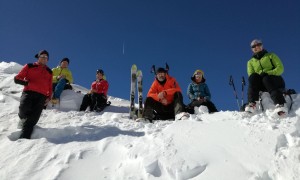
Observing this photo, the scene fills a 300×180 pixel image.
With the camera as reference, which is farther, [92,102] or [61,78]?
[61,78]

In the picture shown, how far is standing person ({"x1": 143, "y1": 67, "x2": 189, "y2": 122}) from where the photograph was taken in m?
9.26

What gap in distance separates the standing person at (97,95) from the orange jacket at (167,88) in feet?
8.12

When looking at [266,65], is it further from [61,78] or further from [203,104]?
[61,78]

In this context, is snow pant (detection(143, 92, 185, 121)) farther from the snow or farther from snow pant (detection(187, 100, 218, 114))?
the snow

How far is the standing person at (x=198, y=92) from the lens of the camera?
32.3 ft

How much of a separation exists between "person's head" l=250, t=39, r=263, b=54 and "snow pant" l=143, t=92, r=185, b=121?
2345 millimetres

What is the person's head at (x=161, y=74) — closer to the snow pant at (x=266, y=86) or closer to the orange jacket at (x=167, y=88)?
the orange jacket at (x=167, y=88)

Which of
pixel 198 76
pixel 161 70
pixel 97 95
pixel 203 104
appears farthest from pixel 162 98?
pixel 97 95

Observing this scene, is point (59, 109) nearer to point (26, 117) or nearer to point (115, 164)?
point (26, 117)

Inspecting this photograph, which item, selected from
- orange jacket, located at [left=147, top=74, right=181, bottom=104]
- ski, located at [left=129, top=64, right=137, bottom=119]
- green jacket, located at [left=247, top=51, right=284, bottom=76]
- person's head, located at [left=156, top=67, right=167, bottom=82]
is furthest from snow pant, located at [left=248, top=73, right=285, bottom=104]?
ski, located at [left=129, top=64, right=137, bottom=119]

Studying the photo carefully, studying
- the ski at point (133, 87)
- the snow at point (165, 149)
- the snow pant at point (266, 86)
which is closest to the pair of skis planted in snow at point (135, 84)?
the ski at point (133, 87)

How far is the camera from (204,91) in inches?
407

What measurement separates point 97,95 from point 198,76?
11.9 ft

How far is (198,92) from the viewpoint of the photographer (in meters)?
10.3
